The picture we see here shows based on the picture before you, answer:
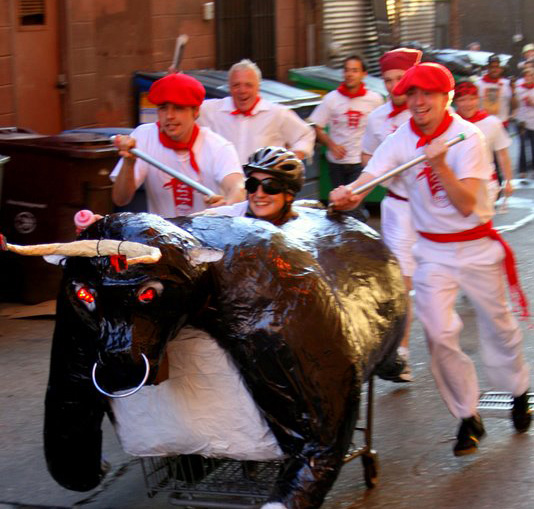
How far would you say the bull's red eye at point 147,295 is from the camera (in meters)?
3.34

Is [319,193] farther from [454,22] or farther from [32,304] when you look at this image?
[454,22]

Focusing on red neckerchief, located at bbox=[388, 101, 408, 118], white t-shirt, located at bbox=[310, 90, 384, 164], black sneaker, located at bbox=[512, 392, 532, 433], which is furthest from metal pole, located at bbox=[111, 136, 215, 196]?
white t-shirt, located at bbox=[310, 90, 384, 164]

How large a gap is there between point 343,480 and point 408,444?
0.59 m

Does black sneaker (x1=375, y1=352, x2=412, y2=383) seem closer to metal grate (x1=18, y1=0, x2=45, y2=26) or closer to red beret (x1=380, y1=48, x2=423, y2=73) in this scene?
red beret (x1=380, y1=48, x2=423, y2=73)

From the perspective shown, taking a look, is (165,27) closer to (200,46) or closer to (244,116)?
(200,46)

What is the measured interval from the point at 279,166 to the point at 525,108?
38.7 ft

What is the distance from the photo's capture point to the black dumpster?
786 centimetres

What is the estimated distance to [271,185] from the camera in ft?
15.0

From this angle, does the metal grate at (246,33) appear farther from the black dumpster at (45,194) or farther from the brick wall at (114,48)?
the black dumpster at (45,194)

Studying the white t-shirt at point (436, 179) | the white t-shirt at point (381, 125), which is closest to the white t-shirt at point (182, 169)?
the white t-shirt at point (436, 179)

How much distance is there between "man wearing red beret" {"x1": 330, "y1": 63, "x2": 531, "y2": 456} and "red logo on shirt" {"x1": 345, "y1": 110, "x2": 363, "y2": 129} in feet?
18.1

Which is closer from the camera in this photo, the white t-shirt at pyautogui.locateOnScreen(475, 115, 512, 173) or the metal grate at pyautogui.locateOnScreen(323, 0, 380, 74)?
the white t-shirt at pyautogui.locateOnScreen(475, 115, 512, 173)

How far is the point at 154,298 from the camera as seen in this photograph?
337cm

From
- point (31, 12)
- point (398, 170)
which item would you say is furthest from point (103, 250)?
point (31, 12)
